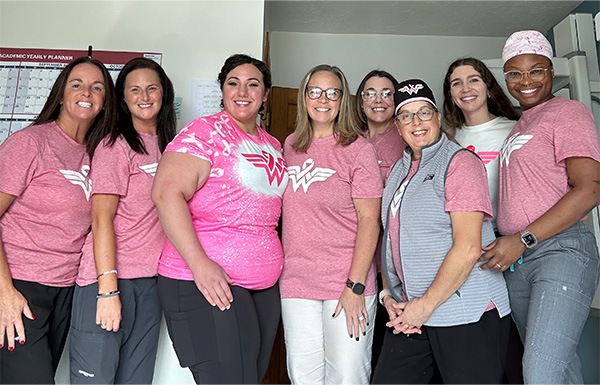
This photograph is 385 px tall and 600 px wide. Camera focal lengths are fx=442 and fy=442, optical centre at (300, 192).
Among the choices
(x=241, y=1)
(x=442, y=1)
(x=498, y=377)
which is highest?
(x=442, y=1)

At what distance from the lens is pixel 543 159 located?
146 centimetres

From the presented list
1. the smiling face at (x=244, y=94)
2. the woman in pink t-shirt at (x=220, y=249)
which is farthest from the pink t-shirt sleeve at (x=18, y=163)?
the smiling face at (x=244, y=94)

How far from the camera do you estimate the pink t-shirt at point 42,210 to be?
146 cm

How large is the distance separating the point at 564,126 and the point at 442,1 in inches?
74.7

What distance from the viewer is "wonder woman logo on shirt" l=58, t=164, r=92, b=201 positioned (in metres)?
1.53

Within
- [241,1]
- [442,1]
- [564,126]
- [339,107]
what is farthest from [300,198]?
[442,1]

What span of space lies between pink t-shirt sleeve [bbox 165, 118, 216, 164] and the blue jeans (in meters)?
1.07

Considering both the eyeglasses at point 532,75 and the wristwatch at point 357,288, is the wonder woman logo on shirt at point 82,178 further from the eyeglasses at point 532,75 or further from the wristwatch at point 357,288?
the eyeglasses at point 532,75

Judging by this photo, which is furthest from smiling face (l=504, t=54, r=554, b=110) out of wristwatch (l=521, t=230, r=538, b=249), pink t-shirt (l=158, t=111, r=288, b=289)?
pink t-shirt (l=158, t=111, r=288, b=289)

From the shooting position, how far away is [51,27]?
2428 mm

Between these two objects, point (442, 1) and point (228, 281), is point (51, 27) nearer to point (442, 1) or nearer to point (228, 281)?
point (228, 281)

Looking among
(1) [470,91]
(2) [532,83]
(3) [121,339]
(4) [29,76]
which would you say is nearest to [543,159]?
(2) [532,83]

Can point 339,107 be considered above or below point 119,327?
above

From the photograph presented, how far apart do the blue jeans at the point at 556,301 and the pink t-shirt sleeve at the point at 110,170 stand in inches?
53.5
